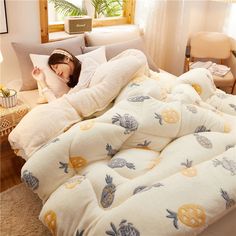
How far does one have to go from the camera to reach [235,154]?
4.61 ft

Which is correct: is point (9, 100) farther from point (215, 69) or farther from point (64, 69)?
point (215, 69)

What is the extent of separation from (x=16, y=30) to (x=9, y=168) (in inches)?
44.1

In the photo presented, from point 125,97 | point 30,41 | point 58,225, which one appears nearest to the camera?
point 58,225

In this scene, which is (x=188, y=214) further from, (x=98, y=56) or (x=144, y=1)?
(x=144, y=1)

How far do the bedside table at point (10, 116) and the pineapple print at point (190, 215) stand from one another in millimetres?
1343

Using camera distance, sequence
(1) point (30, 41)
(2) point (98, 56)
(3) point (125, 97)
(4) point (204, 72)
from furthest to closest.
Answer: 1. (1) point (30, 41)
2. (2) point (98, 56)
3. (4) point (204, 72)
4. (3) point (125, 97)

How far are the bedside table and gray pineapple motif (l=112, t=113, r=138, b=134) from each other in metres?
0.82

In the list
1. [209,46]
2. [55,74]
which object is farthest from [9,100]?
[209,46]

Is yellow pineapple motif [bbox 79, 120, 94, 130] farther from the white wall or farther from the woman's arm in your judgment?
the white wall

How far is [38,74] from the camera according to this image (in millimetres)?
2264

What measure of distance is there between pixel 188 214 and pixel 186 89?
0.99 metres

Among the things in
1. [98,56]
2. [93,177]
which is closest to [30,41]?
[98,56]

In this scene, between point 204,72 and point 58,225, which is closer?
point 58,225

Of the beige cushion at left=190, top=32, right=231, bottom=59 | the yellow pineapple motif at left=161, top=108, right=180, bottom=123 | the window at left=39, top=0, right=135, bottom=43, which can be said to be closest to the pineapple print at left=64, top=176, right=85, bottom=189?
the yellow pineapple motif at left=161, top=108, right=180, bottom=123
